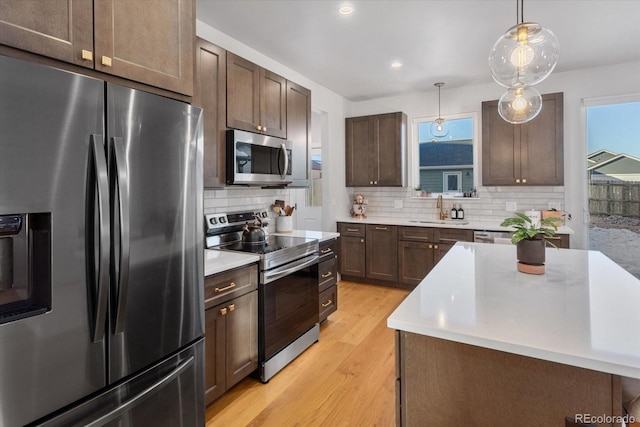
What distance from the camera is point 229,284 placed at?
79.8 inches

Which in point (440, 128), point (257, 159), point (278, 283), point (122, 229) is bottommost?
point (278, 283)

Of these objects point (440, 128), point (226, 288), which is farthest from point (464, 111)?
point (226, 288)

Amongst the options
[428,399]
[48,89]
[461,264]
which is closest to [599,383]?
[428,399]

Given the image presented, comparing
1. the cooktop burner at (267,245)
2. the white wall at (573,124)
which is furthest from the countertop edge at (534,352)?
the white wall at (573,124)

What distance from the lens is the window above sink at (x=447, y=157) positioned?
461 cm

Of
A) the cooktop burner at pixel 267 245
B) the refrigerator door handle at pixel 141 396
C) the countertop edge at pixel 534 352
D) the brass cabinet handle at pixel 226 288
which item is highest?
the cooktop burner at pixel 267 245

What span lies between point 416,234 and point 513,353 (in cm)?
333

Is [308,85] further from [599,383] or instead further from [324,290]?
[599,383]

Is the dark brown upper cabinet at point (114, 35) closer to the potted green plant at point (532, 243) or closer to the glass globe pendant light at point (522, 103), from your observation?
the potted green plant at point (532, 243)

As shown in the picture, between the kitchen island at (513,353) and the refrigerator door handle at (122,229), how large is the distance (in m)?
0.97

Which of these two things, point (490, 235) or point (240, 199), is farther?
Answer: point (490, 235)

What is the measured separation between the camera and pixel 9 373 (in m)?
0.96

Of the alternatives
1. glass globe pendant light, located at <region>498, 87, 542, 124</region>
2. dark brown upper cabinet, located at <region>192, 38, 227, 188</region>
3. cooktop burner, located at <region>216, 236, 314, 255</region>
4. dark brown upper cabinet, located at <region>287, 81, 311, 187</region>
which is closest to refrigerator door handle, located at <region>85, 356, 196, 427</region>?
cooktop burner, located at <region>216, 236, 314, 255</region>

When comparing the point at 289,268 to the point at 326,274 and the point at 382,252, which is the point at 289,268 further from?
the point at 382,252
